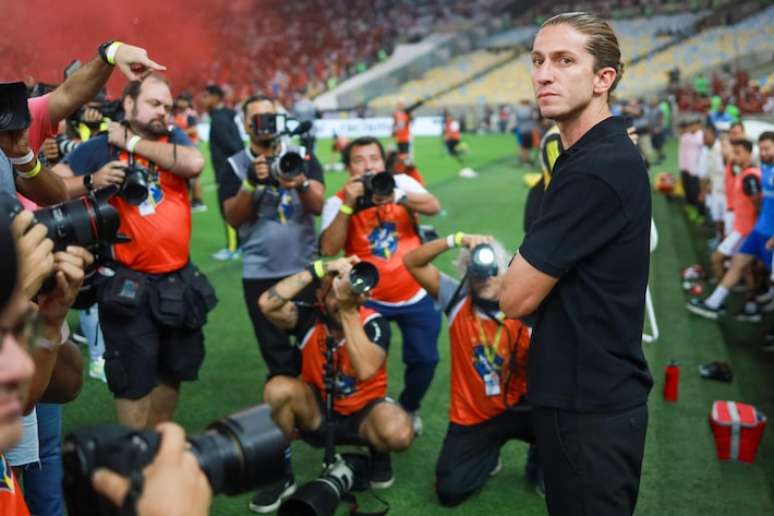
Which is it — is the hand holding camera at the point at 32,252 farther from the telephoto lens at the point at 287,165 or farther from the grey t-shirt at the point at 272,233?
the grey t-shirt at the point at 272,233

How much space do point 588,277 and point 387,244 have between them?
8.09 feet

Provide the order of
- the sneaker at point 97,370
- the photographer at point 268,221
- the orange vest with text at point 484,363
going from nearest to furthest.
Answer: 1. the orange vest with text at point 484,363
2. the photographer at point 268,221
3. the sneaker at point 97,370

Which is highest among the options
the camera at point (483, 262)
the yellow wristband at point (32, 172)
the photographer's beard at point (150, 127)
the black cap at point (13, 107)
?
the black cap at point (13, 107)

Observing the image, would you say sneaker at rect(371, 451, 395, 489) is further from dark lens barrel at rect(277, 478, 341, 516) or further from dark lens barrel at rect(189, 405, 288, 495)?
dark lens barrel at rect(189, 405, 288, 495)

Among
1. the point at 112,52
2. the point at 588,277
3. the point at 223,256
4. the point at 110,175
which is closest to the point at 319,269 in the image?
the point at 110,175

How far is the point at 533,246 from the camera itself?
2104 mm

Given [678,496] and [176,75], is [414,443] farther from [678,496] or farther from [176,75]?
[176,75]

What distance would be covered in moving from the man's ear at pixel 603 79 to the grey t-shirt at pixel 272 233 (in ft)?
7.99

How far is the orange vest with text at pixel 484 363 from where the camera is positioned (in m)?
3.76

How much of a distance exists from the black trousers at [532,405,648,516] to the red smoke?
242 cm

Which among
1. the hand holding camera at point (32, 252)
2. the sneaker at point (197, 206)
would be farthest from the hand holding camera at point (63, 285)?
the sneaker at point (197, 206)

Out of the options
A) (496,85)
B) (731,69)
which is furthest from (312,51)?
→ (731,69)

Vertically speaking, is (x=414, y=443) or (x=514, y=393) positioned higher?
(x=514, y=393)

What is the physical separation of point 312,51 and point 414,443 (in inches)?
1391
